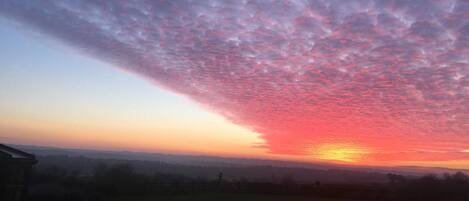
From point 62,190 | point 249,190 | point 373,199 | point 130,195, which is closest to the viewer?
point 62,190

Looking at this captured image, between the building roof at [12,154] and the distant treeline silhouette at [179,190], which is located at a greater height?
the building roof at [12,154]

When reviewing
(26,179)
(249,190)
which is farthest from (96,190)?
(249,190)

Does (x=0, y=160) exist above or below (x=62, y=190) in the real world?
above

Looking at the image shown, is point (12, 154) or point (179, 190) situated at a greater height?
point (12, 154)

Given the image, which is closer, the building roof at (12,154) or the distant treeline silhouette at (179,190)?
the building roof at (12,154)

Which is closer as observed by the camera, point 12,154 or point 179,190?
point 12,154

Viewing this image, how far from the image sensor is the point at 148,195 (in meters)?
24.6

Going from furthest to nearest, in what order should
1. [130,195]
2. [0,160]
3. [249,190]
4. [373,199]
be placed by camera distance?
[249,190], [373,199], [130,195], [0,160]

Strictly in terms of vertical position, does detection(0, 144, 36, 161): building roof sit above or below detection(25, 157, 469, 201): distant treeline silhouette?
above

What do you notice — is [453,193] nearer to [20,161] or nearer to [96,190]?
[96,190]

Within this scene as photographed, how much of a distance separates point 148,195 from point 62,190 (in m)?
5.04

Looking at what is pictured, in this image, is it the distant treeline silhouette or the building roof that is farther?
the distant treeline silhouette

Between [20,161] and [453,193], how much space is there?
2889 cm

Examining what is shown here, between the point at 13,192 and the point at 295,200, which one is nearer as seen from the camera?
the point at 13,192
